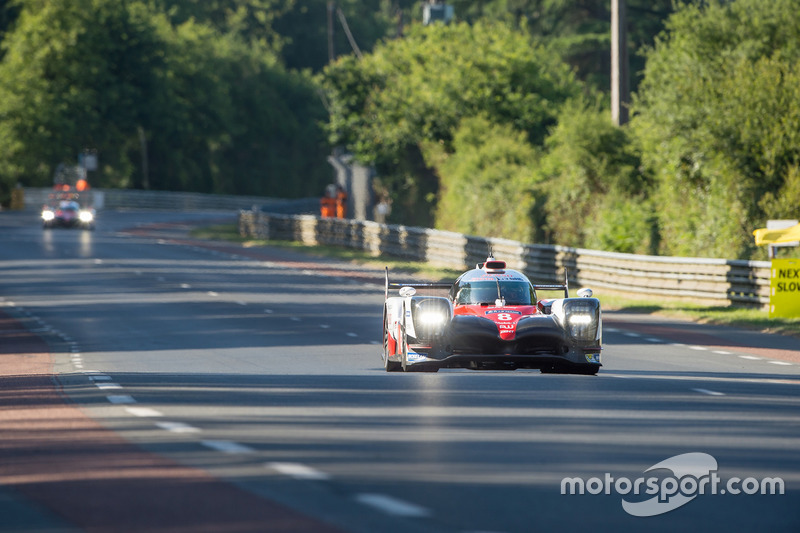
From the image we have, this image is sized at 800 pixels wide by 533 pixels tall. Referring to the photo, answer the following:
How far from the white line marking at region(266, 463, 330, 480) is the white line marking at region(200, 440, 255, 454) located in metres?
0.77

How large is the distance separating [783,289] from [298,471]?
1776 cm

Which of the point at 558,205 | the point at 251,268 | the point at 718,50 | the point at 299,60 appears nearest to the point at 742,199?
the point at 718,50

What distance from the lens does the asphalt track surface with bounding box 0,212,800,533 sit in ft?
29.1

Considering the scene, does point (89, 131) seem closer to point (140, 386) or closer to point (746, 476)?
point (140, 386)

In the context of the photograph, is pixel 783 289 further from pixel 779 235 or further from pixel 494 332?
pixel 494 332

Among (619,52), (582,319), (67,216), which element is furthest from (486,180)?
(582,319)

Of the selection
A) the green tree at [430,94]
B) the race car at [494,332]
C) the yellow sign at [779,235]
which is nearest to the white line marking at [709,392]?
the race car at [494,332]

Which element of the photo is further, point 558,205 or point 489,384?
point 558,205

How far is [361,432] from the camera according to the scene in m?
12.2

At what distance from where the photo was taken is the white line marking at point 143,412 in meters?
13.7

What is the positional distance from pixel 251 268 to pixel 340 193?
18.5 meters

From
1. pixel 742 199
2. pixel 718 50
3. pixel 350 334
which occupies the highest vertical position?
pixel 718 50

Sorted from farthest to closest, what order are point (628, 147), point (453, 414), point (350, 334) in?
point (628, 147)
point (350, 334)
point (453, 414)

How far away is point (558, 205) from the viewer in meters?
41.3
